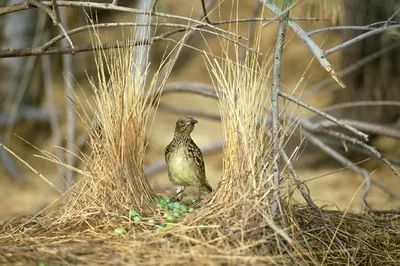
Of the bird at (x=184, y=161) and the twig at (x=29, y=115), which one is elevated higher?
the bird at (x=184, y=161)

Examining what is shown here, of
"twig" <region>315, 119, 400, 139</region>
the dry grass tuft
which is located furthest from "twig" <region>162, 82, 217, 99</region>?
the dry grass tuft

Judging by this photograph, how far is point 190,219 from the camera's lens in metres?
3.54

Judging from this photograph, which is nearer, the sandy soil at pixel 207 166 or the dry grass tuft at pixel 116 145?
the dry grass tuft at pixel 116 145

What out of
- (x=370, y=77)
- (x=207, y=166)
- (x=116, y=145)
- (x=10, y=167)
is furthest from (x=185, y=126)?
(x=10, y=167)

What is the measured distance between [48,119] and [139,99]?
226 inches

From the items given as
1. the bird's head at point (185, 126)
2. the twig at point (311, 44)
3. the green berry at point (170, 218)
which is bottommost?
the green berry at point (170, 218)

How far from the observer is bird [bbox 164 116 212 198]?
4.66m

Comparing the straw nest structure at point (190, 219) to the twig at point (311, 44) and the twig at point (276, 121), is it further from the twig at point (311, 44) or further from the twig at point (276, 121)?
the twig at point (311, 44)

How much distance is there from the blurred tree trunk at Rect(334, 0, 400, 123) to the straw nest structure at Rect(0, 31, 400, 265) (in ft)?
14.6

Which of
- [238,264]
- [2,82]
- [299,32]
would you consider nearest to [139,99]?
[299,32]

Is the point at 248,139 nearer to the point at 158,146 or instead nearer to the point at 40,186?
the point at 40,186

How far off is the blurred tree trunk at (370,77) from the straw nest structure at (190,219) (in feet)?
14.6

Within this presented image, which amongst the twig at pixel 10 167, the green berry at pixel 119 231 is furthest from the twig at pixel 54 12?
the twig at pixel 10 167

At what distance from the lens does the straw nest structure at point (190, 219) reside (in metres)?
3.26
